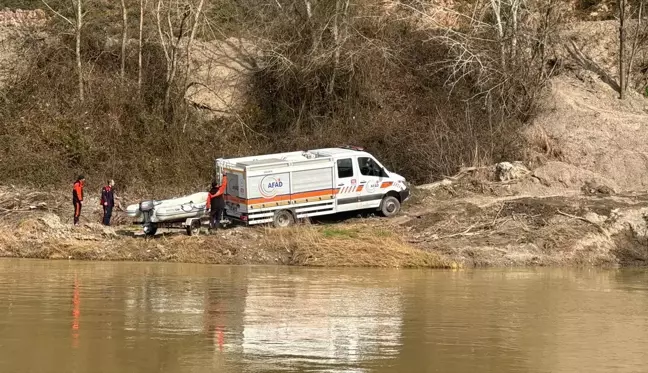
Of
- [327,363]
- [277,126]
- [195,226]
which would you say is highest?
[277,126]

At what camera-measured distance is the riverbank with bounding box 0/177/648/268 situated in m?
27.2

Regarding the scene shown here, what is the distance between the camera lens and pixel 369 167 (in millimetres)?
30375

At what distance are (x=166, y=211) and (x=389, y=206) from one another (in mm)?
6389

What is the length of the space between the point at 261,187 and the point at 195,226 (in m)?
2.02

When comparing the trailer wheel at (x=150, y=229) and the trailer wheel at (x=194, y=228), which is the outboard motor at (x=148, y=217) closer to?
the trailer wheel at (x=150, y=229)

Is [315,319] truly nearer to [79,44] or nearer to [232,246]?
[232,246]

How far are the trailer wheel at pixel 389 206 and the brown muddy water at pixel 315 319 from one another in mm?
4298

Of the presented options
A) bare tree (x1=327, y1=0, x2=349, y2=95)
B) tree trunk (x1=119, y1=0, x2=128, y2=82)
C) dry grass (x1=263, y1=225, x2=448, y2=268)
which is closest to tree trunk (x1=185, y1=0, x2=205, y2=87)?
tree trunk (x1=119, y1=0, x2=128, y2=82)

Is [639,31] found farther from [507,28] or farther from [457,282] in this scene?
[457,282]

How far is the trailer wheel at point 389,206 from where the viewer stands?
3045cm

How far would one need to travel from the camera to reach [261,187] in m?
28.8

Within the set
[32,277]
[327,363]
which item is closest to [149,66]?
[32,277]

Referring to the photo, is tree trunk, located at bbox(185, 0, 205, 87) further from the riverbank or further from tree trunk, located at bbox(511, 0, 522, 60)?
tree trunk, located at bbox(511, 0, 522, 60)

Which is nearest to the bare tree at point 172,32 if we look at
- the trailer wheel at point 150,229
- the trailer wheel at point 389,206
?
the trailer wheel at point 150,229
